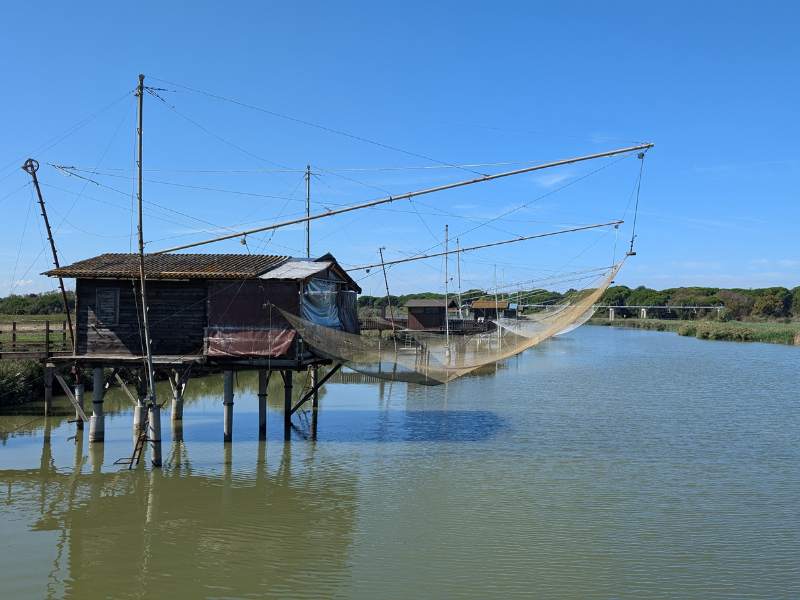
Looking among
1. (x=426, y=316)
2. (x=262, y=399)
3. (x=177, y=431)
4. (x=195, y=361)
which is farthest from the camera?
(x=426, y=316)

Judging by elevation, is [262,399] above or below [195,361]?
below

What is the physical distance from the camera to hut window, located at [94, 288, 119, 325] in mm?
18156

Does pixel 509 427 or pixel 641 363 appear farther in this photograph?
pixel 641 363

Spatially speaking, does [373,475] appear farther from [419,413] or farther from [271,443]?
[419,413]

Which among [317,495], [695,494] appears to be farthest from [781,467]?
[317,495]

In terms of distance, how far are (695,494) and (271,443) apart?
1099 centimetres

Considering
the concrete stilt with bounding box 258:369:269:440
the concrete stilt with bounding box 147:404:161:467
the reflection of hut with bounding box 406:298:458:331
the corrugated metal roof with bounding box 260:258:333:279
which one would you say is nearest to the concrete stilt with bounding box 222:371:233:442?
the concrete stilt with bounding box 258:369:269:440

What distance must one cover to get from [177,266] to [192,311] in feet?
4.53

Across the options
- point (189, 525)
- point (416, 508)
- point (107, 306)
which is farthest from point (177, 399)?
point (416, 508)

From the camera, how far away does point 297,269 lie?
737 inches

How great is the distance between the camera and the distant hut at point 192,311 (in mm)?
17875

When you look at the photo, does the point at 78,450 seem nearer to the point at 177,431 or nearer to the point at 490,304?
the point at 177,431

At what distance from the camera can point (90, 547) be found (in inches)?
459

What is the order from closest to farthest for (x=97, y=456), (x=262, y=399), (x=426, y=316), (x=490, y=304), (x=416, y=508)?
1. (x=416, y=508)
2. (x=97, y=456)
3. (x=262, y=399)
4. (x=426, y=316)
5. (x=490, y=304)
